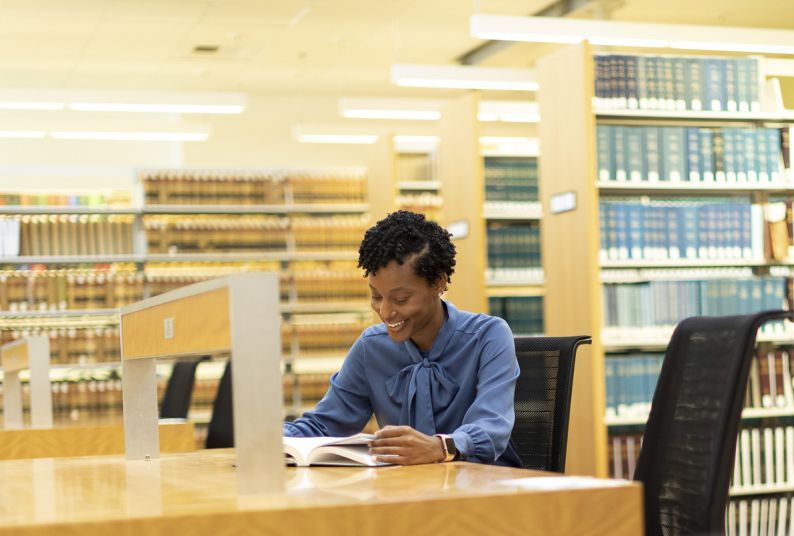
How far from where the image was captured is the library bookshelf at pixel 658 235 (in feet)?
18.2

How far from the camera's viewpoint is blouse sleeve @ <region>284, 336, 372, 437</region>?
8.16 feet

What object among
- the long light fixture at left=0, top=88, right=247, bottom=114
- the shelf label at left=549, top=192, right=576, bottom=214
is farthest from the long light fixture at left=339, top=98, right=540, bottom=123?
the shelf label at left=549, top=192, right=576, bottom=214

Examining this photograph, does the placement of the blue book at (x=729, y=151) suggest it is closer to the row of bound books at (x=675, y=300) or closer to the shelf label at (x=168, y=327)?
the row of bound books at (x=675, y=300)

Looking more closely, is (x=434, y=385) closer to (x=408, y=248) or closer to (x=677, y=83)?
(x=408, y=248)

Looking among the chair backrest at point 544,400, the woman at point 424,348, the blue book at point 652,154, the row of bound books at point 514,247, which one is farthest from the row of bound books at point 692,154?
the woman at point 424,348

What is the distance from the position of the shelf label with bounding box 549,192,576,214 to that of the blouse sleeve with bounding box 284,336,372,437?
3406 mm

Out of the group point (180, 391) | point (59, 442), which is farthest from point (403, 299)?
point (180, 391)

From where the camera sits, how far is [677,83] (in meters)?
5.80

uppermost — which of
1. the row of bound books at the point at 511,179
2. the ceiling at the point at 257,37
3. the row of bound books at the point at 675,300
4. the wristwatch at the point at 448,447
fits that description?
the ceiling at the point at 257,37

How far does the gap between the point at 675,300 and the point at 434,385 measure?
140 inches

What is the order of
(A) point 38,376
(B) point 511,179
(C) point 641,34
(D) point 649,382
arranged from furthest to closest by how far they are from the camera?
(B) point 511,179, (C) point 641,34, (D) point 649,382, (A) point 38,376

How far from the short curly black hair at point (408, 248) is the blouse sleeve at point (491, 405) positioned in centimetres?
17

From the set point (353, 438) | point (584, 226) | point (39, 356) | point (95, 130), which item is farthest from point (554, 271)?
point (95, 130)

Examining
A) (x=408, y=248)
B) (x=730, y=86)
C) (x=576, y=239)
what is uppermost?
(x=730, y=86)
